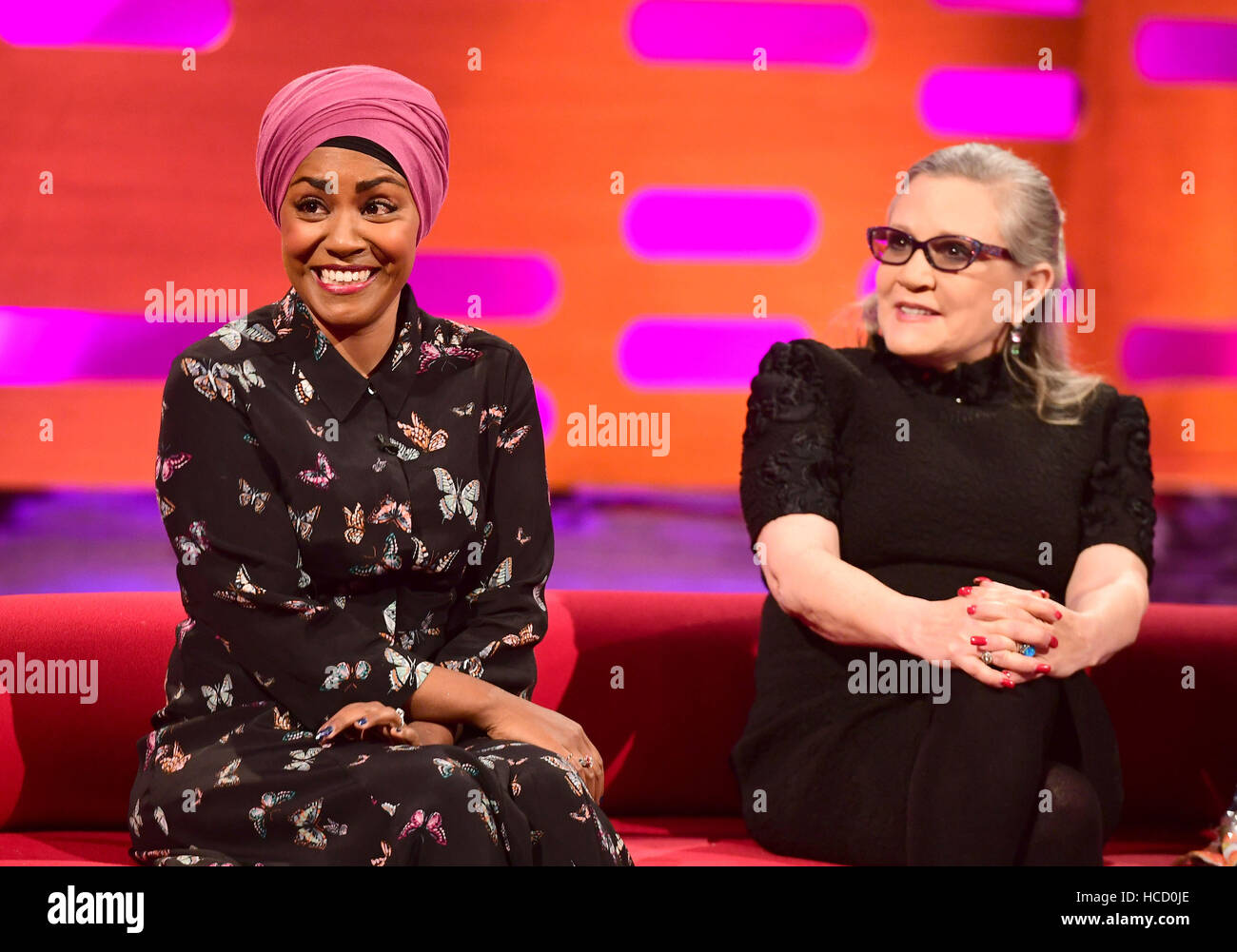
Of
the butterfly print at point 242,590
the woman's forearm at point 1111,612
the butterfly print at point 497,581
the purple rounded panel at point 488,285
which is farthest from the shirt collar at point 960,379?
the purple rounded panel at point 488,285

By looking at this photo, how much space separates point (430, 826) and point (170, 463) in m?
0.56

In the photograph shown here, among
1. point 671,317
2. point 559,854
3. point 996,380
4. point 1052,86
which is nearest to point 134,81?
point 671,317

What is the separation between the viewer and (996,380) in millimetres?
2178

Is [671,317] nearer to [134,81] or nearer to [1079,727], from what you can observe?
[134,81]

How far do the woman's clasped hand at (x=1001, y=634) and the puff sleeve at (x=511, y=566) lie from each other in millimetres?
507

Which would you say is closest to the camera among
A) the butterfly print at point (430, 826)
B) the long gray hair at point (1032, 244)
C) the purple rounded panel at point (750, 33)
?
the butterfly print at point (430, 826)

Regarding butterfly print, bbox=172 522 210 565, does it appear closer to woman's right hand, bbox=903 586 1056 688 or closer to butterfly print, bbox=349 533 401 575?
butterfly print, bbox=349 533 401 575

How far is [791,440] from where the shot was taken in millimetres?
2035

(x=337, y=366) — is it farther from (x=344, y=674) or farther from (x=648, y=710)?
(x=648, y=710)

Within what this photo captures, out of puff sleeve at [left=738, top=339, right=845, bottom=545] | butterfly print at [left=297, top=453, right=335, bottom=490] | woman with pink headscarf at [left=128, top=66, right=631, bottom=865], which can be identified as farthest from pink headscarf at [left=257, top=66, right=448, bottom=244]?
puff sleeve at [left=738, top=339, right=845, bottom=545]

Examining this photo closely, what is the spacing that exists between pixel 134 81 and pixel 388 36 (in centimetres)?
84

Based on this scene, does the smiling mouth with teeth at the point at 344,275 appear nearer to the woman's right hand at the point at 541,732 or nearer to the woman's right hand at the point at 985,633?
the woman's right hand at the point at 541,732

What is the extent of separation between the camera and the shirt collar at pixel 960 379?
2.15 meters
